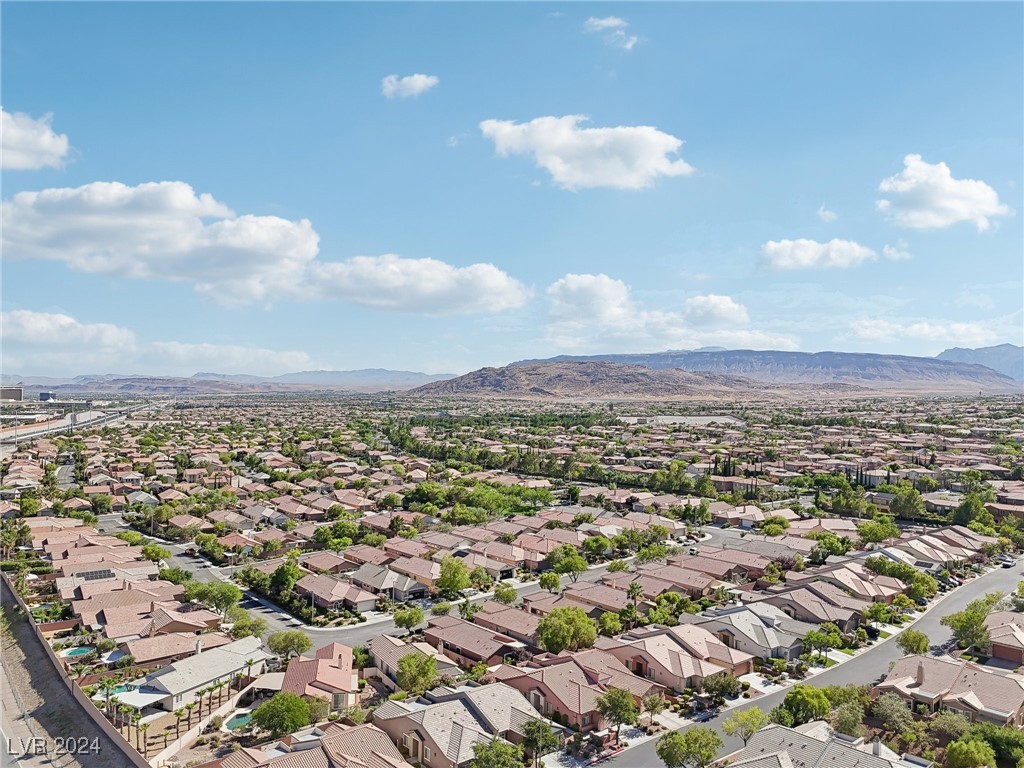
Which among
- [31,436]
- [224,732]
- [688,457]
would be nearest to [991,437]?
[688,457]

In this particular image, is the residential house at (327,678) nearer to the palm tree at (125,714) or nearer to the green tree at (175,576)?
the palm tree at (125,714)

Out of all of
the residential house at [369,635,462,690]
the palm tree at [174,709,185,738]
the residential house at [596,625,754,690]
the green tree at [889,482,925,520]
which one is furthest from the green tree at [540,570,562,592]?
the green tree at [889,482,925,520]

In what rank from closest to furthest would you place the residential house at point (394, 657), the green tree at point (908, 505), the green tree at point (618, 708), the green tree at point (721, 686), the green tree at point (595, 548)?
the green tree at point (618, 708) < the green tree at point (721, 686) < the residential house at point (394, 657) < the green tree at point (595, 548) < the green tree at point (908, 505)

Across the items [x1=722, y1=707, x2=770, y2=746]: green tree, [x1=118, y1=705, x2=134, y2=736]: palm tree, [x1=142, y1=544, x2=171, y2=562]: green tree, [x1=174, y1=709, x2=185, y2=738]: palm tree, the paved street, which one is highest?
[x1=142, y1=544, x2=171, y2=562]: green tree

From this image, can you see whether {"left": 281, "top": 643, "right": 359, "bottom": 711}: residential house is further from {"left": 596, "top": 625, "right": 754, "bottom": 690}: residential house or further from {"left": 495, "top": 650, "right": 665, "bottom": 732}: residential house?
{"left": 596, "top": 625, "right": 754, "bottom": 690}: residential house

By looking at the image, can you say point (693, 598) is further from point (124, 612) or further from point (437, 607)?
point (124, 612)

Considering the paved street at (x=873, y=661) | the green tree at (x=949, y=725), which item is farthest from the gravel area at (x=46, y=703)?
the green tree at (x=949, y=725)

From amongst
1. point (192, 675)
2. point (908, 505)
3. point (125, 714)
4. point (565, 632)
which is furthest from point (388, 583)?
point (908, 505)
